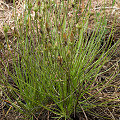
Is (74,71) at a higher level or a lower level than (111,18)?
lower

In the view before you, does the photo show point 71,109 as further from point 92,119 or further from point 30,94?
point 30,94

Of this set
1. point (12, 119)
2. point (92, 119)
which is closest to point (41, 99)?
point (12, 119)

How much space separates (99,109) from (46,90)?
1.69 ft

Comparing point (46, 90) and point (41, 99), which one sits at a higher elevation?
point (46, 90)

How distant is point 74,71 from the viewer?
144 centimetres

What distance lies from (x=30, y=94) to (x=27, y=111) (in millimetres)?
143

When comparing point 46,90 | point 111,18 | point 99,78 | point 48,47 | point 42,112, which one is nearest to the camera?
point 48,47

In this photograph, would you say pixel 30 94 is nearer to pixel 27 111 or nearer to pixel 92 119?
pixel 27 111

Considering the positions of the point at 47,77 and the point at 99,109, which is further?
the point at 99,109

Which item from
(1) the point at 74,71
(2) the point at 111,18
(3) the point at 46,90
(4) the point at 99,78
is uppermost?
(2) the point at 111,18

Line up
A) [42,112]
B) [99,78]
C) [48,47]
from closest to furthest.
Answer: [48,47], [42,112], [99,78]

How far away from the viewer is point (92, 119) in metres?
1.47

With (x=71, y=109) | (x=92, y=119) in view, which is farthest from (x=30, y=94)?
(x=92, y=119)

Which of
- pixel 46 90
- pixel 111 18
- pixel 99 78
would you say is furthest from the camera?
pixel 111 18
